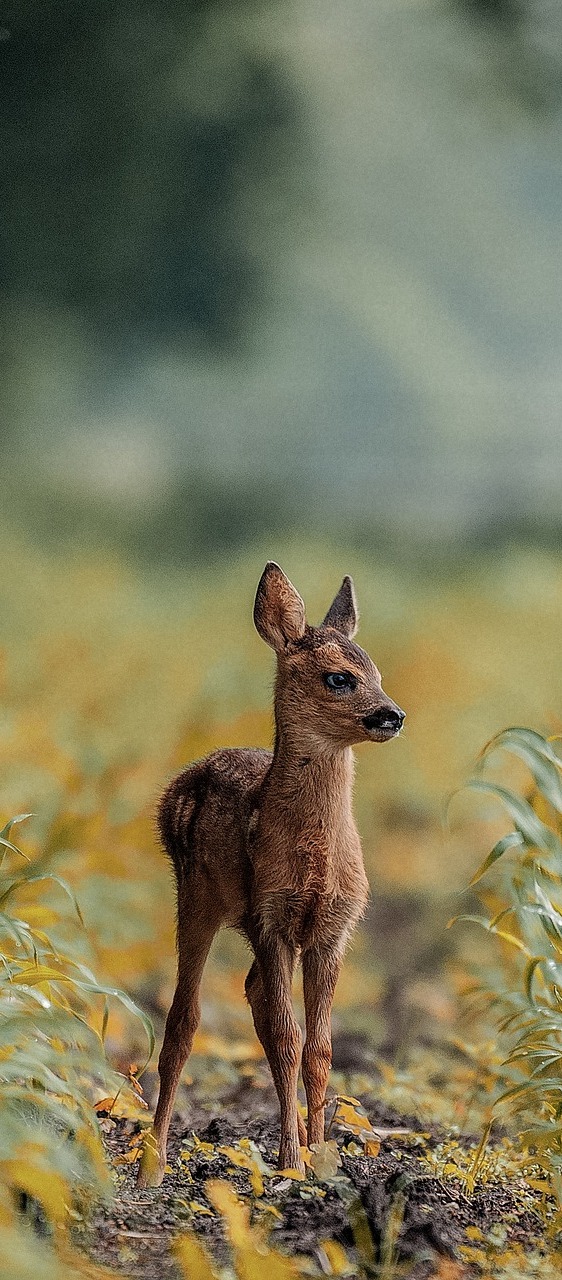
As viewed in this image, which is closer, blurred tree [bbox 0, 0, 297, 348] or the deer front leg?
the deer front leg

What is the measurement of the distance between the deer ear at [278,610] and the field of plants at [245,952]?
1.32 ft

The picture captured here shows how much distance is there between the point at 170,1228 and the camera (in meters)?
1.94

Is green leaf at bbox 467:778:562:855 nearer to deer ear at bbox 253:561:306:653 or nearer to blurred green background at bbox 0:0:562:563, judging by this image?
deer ear at bbox 253:561:306:653

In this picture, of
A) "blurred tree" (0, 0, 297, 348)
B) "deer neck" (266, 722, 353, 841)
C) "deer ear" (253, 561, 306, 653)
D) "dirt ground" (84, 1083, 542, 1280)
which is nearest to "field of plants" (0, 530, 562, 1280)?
"dirt ground" (84, 1083, 542, 1280)

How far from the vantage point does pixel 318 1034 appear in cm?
202

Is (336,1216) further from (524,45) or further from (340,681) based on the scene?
(524,45)

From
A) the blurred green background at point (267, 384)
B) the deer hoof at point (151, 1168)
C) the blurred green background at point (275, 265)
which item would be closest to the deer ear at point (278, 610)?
the deer hoof at point (151, 1168)

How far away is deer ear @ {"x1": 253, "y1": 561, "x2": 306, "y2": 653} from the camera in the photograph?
2.01m

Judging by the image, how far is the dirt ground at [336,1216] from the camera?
185 cm

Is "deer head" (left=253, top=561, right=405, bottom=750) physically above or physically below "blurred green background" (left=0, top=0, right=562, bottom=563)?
below

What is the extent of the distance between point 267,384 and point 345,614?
1151 mm

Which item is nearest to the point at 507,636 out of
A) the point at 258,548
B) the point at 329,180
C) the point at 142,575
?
the point at 258,548

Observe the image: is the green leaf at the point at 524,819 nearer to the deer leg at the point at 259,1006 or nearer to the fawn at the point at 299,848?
the fawn at the point at 299,848

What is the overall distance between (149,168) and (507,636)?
1349 mm
